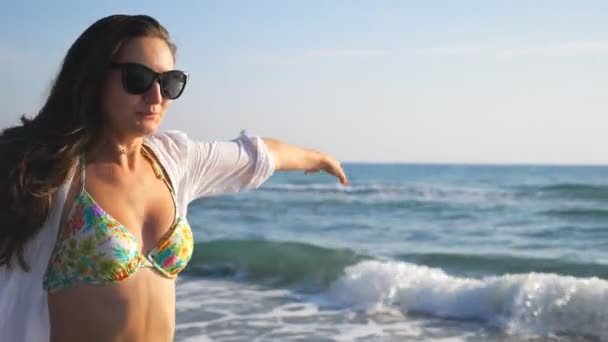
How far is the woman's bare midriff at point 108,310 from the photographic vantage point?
2365 mm

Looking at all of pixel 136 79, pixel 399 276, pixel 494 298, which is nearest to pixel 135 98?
pixel 136 79

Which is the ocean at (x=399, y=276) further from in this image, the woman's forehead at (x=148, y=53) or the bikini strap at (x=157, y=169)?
the woman's forehead at (x=148, y=53)

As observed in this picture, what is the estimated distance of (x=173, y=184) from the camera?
261 centimetres

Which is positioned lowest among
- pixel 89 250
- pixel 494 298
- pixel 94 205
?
pixel 494 298

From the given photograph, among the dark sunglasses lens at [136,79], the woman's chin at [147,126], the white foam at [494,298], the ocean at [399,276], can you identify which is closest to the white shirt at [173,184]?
the woman's chin at [147,126]

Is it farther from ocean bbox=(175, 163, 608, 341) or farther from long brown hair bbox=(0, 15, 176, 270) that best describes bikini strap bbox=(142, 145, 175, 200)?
ocean bbox=(175, 163, 608, 341)

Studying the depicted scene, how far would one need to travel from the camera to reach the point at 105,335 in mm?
2404

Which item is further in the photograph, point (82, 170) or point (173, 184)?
point (173, 184)

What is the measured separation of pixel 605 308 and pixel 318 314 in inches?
111

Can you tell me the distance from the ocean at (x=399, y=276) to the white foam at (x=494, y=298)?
0.01m

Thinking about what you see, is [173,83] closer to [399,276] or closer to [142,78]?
[142,78]

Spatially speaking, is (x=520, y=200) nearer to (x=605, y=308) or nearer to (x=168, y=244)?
(x=605, y=308)

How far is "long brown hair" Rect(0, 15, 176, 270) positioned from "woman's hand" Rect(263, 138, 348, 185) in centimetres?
64

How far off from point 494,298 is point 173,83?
668cm
